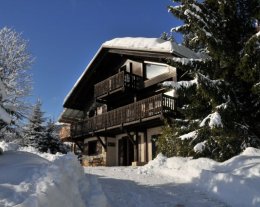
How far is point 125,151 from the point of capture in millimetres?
27109

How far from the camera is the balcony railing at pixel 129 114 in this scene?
68.9 ft

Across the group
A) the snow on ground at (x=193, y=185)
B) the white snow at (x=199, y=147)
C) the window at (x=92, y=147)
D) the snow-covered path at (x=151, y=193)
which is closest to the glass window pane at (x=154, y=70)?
the window at (x=92, y=147)

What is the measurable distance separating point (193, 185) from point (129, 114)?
1198 cm

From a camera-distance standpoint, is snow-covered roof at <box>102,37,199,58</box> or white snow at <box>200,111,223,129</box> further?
snow-covered roof at <box>102,37,199,58</box>

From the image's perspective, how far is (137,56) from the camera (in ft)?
83.6

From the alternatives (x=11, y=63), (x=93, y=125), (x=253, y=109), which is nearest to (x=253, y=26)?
(x=253, y=109)

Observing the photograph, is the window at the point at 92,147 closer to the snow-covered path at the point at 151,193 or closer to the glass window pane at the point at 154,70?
→ the glass window pane at the point at 154,70

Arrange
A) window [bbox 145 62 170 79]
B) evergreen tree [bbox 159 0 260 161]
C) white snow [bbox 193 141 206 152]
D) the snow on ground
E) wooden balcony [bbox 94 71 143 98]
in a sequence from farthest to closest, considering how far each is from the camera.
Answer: wooden balcony [bbox 94 71 143 98] < window [bbox 145 62 170 79] < white snow [bbox 193 141 206 152] < evergreen tree [bbox 159 0 260 161] < the snow on ground

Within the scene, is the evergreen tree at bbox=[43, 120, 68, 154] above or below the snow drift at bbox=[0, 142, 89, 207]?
above

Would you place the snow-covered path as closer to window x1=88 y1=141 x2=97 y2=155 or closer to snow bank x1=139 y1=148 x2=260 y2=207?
snow bank x1=139 y1=148 x2=260 y2=207

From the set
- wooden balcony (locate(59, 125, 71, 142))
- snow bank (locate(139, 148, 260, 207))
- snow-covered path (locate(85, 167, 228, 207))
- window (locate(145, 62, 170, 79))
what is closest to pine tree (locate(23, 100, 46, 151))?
wooden balcony (locate(59, 125, 71, 142))

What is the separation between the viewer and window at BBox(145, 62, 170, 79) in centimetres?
2364

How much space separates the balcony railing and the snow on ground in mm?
6913

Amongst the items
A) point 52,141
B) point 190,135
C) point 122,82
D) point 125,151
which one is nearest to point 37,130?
point 52,141
